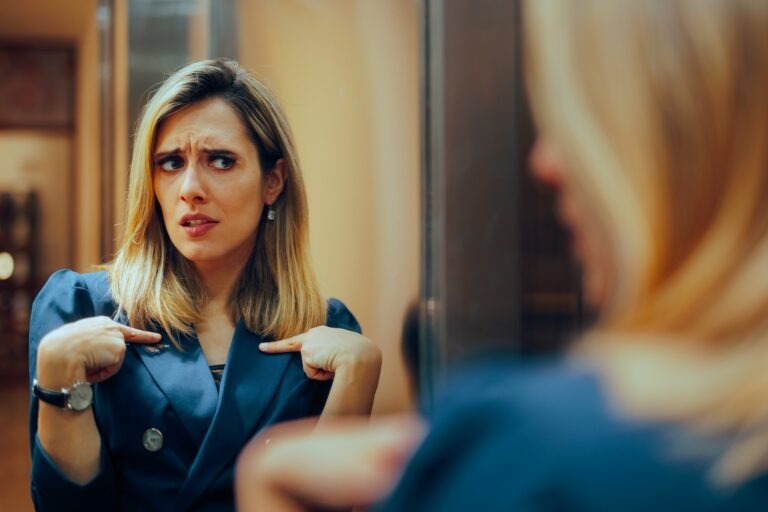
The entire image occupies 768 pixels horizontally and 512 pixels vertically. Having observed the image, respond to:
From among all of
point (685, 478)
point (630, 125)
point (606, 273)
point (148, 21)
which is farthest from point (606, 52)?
point (148, 21)

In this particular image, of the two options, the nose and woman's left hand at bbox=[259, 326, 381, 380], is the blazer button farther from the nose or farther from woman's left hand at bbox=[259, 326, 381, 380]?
the nose

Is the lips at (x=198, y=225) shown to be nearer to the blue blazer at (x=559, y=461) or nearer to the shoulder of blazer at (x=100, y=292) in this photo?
the shoulder of blazer at (x=100, y=292)

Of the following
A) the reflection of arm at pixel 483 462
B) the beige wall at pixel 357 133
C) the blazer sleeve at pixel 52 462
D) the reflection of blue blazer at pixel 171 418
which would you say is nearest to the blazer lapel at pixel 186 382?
the reflection of blue blazer at pixel 171 418

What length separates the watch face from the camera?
106cm

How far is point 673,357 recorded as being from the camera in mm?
670

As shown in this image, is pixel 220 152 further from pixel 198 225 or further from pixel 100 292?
pixel 100 292

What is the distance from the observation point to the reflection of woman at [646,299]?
1.99ft

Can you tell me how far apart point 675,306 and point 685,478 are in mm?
152

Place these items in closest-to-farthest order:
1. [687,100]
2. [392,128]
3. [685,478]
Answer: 1. [685,478]
2. [687,100]
3. [392,128]

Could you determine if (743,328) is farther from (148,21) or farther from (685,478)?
(148,21)

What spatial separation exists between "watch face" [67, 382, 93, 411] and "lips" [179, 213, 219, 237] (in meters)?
0.24

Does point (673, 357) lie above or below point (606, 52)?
below

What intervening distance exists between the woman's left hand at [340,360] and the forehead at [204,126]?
0.90 feet

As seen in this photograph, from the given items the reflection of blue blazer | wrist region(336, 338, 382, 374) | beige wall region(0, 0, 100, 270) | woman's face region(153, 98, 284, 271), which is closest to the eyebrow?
woman's face region(153, 98, 284, 271)
